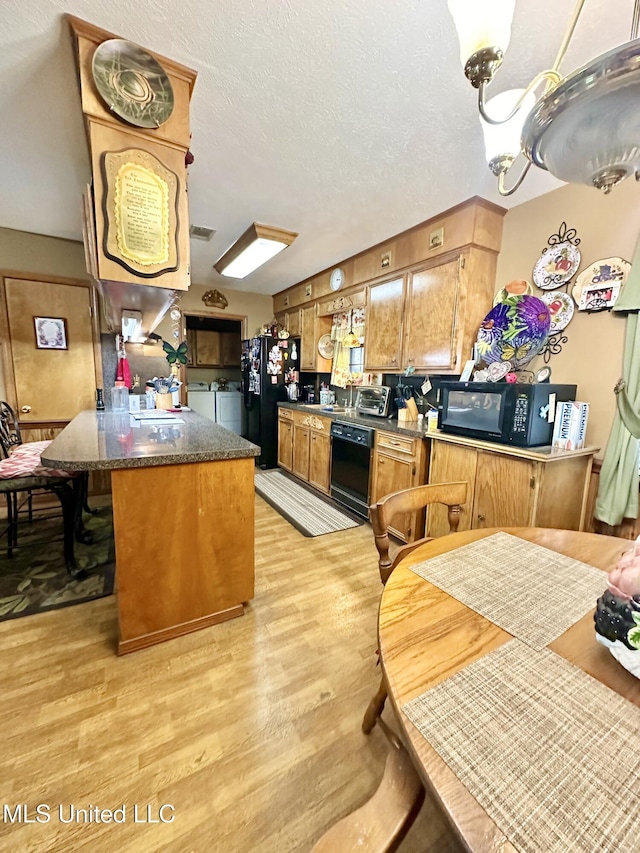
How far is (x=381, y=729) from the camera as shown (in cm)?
126

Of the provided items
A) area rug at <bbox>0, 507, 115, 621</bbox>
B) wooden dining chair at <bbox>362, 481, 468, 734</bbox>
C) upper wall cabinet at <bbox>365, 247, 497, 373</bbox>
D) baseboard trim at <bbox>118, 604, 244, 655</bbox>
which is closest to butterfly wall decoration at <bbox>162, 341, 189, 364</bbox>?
area rug at <bbox>0, 507, 115, 621</bbox>

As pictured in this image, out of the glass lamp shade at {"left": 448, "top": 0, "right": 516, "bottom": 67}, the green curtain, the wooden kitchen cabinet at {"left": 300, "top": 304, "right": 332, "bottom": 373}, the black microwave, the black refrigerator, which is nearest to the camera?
the glass lamp shade at {"left": 448, "top": 0, "right": 516, "bottom": 67}

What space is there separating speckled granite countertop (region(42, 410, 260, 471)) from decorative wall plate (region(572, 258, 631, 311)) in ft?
7.05

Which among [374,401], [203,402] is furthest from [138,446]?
[203,402]

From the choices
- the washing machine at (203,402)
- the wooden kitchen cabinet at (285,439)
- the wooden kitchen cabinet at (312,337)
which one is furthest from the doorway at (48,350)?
the wooden kitchen cabinet at (312,337)

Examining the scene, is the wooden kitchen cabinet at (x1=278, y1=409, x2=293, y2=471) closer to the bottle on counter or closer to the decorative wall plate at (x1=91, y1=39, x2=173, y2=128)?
the bottle on counter

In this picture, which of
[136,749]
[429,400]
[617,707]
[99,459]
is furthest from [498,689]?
[429,400]

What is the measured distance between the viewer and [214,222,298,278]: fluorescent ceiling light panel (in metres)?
2.91

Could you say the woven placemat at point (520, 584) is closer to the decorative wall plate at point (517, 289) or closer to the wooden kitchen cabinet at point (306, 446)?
the decorative wall plate at point (517, 289)

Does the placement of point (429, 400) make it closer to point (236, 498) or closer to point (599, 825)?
point (236, 498)

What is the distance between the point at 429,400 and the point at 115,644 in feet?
9.01

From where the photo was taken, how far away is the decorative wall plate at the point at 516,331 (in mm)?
2117

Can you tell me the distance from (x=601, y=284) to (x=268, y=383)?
352cm

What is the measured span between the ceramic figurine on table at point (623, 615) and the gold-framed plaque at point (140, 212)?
1898 millimetres
